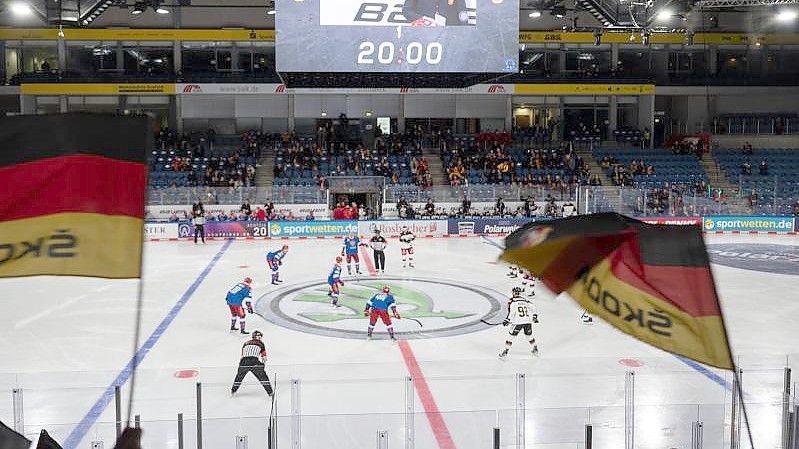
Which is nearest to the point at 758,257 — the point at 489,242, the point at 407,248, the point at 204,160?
the point at 489,242

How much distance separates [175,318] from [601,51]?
36.1 metres

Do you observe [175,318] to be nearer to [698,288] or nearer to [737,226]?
[698,288]

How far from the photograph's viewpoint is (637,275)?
4.24 meters

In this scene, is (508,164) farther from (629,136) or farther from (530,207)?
(629,136)

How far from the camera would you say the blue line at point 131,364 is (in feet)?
23.7

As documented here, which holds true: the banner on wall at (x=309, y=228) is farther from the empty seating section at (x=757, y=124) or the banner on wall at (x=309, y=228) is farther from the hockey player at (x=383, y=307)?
the empty seating section at (x=757, y=124)

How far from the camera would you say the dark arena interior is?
4.36 metres

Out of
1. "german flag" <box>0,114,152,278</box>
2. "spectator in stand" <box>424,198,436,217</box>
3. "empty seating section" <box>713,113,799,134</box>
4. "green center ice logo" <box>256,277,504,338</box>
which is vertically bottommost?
"green center ice logo" <box>256,277,504,338</box>

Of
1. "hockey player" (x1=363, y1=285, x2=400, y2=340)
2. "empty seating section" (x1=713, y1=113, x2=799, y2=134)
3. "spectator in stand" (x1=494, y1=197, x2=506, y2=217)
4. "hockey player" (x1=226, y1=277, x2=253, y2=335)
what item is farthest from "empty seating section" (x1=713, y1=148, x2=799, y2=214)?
"hockey player" (x1=226, y1=277, x2=253, y2=335)

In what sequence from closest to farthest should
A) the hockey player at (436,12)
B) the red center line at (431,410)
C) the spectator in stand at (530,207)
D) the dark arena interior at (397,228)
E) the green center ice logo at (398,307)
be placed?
1. the dark arena interior at (397,228)
2. the red center line at (431,410)
3. the green center ice logo at (398,307)
4. the hockey player at (436,12)
5. the spectator in stand at (530,207)

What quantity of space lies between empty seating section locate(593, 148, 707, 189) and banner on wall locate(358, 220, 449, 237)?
10.6m

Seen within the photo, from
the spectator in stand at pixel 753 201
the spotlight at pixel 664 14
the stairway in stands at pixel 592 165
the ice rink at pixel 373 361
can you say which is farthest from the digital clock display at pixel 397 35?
the stairway in stands at pixel 592 165

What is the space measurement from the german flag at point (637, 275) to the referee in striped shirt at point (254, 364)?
4774mm

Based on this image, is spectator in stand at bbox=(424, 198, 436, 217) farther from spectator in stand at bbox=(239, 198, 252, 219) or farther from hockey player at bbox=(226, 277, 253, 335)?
hockey player at bbox=(226, 277, 253, 335)
